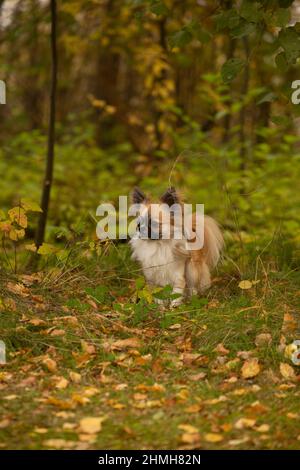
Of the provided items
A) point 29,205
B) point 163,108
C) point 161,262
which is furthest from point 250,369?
point 163,108

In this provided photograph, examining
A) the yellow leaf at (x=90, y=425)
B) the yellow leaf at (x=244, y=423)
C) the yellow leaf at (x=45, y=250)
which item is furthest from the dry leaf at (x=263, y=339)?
the yellow leaf at (x=45, y=250)

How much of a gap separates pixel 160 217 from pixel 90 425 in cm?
233

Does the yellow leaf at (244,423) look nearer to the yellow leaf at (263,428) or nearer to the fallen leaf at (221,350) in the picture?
the yellow leaf at (263,428)

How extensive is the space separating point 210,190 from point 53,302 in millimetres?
5317

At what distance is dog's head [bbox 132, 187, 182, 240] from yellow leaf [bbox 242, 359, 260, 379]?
62.3 inches

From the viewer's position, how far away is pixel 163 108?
10125 mm

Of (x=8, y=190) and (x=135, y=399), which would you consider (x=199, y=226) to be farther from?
(x=8, y=190)

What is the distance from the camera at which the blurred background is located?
5.60m

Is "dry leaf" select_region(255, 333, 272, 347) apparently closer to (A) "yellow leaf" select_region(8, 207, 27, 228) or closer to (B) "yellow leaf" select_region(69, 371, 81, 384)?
(B) "yellow leaf" select_region(69, 371, 81, 384)

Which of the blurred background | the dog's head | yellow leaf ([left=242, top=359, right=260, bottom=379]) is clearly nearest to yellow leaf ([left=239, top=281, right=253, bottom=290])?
the dog's head

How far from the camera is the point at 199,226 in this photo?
580 centimetres

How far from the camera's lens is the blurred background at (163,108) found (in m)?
5.60

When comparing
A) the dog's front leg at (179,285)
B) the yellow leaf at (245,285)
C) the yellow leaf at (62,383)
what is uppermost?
the dog's front leg at (179,285)

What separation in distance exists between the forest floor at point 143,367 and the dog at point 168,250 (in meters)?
0.21
